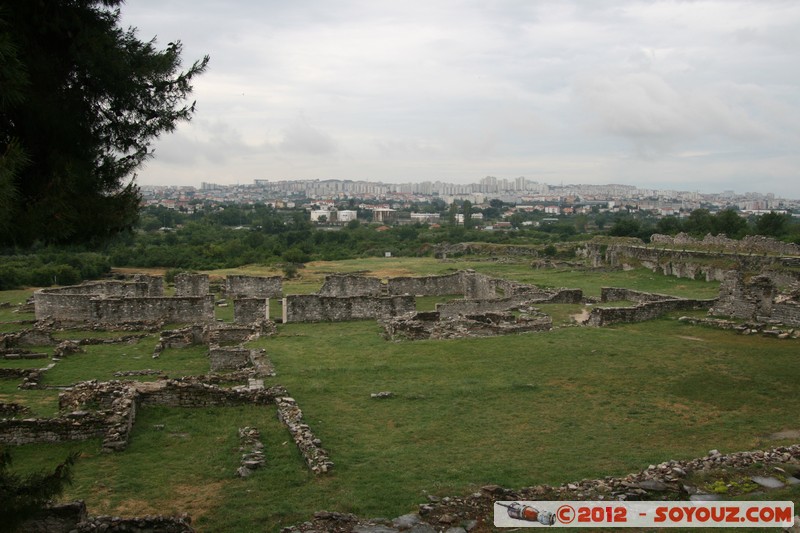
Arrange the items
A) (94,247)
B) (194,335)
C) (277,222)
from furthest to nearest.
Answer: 1. (277,222)
2. (194,335)
3. (94,247)

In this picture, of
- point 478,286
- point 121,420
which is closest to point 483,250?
point 478,286

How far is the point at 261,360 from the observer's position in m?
→ 19.7

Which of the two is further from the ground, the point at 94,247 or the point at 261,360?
the point at 94,247

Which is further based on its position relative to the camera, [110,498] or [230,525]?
[110,498]

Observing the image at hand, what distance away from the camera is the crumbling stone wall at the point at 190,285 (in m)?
37.0

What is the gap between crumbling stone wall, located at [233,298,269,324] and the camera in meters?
29.2

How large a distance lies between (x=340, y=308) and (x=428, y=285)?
10.2m

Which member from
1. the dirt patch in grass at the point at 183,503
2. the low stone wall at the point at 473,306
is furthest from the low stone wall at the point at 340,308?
the dirt patch in grass at the point at 183,503

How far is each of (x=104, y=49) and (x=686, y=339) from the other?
18978mm

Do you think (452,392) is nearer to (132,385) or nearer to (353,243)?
(132,385)

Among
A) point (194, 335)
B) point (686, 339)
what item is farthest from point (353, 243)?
point (686, 339)

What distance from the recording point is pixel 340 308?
30.0 m

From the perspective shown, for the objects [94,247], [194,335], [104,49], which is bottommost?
[194,335]

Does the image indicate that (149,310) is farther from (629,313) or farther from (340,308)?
(629,313)
